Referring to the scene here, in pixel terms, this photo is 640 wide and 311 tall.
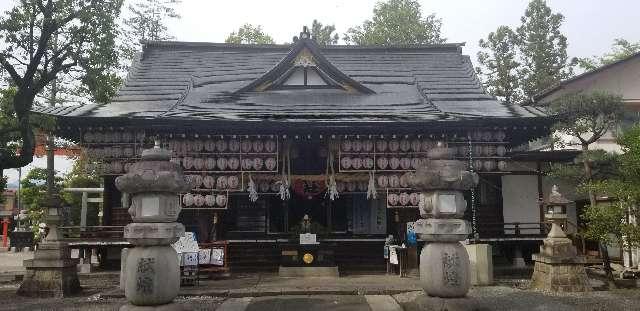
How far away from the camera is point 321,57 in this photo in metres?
18.6

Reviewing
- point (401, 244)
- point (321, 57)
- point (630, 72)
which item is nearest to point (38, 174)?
point (321, 57)

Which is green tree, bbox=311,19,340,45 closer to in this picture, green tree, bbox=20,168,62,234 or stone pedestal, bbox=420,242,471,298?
green tree, bbox=20,168,62,234

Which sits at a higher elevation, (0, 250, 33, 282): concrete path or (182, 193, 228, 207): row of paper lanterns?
(182, 193, 228, 207): row of paper lanterns

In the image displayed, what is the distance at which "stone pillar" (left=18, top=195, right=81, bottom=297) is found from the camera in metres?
12.7

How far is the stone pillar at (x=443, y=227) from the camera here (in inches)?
348

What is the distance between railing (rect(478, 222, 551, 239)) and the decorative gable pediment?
22.0 feet

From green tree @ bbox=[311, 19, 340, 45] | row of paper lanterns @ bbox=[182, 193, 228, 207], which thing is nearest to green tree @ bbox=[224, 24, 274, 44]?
green tree @ bbox=[311, 19, 340, 45]

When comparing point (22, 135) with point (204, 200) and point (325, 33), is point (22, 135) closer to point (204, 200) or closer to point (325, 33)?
point (204, 200)

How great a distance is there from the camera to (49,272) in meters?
12.8

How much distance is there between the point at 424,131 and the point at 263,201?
20.8ft

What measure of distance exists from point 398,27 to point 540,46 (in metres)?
10.9

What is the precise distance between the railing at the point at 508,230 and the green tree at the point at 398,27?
869 inches

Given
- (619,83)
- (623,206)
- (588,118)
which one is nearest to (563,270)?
(623,206)

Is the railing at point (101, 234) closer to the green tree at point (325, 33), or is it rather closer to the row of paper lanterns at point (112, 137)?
the row of paper lanterns at point (112, 137)
